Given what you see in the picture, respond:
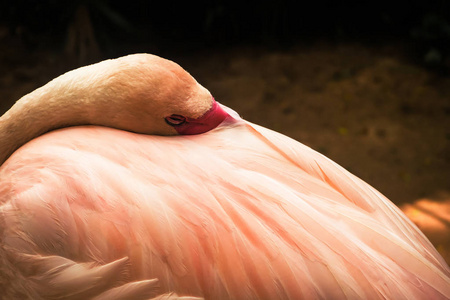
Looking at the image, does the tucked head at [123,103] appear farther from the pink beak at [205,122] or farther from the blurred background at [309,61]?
the blurred background at [309,61]

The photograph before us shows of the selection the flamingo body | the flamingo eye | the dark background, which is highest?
the dark background

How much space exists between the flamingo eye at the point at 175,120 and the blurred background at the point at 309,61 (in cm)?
210

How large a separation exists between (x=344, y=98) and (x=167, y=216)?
342 centimetres

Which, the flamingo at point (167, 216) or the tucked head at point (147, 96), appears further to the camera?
the tucked head at point (147, 96)

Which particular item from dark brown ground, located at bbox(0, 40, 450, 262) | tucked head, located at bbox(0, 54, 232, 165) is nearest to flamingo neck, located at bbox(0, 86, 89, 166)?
tucked head, located at bbox(0, 54, 232, 165)

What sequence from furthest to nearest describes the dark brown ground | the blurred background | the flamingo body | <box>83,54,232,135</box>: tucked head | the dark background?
the dark background
the blurred background
the dark brown ground
<box>83,54,232,135</box>: tucked head
the flamingo body

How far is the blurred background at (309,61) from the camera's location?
12.7 ft

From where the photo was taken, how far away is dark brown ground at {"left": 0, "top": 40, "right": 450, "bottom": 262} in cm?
374

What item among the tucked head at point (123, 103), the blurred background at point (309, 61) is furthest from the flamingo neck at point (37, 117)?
the blurred background at point (309, 61)

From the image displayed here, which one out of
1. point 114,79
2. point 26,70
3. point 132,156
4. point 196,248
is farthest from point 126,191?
point 26,70

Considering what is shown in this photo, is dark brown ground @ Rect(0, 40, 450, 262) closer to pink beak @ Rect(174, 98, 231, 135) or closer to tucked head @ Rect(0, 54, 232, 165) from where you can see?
pink beak @ Rect(174, 98, 231, 135)

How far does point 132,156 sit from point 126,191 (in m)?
0.15

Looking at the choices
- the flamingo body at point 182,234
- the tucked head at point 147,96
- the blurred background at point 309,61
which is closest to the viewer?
the flamingo body at point 182,234

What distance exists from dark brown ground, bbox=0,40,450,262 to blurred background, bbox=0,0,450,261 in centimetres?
1
